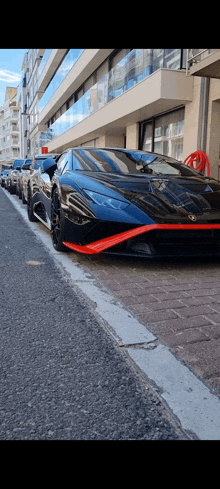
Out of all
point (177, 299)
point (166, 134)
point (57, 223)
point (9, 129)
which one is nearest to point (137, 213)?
point (177, 299)

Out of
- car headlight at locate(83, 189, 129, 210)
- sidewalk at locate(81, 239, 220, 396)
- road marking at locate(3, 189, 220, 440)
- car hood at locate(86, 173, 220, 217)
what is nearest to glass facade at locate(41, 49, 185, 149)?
car hood at locate(86, 173, 220, 217)

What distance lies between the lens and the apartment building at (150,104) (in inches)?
387

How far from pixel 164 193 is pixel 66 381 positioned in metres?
2.41

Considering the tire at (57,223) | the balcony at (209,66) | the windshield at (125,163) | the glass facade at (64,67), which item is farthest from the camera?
the glass facade at (64,67)

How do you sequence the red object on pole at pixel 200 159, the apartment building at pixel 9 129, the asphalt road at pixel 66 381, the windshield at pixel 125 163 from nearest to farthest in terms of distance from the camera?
the asphalt road at pixel 66 381, the windshield at pixel 125 163, the red object on pole at pixel 200 159, the apartment building at pixel 9 129

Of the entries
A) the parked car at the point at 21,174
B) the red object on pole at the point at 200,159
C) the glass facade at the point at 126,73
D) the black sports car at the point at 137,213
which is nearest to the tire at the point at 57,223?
the black sports car at the point at 137,213

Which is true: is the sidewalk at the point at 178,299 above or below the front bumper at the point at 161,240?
below

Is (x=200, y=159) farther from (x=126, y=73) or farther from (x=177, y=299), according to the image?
(x=177, y=299)

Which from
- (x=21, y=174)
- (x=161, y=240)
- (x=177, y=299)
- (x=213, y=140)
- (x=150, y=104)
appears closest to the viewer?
(x=177, y=299)

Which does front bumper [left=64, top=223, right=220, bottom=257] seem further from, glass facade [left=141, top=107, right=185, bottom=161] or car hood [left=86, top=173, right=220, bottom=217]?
glass facade [left=141, top=107, right=185, bottom=161]

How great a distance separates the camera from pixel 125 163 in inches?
184

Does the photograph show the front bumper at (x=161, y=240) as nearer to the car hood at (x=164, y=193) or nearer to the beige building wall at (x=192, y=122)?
the car hood at (x=164, y=193)

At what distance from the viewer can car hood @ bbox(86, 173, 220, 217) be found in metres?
3.66

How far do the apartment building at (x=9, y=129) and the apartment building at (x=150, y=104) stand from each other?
62.5 m
